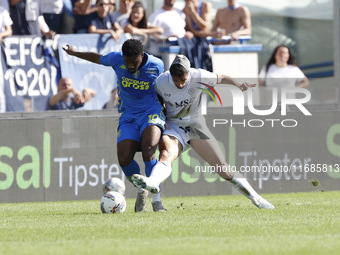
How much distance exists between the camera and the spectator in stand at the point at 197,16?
17.5 meters

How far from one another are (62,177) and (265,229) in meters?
5.93

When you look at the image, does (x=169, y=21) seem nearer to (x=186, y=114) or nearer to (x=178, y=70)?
(x=186, y=114)

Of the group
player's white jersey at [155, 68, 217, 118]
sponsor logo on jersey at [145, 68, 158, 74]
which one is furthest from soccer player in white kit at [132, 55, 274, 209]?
sponsor logo on jersey at [145, 68, 158, 74]

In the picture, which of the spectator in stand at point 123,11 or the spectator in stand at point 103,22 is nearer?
the spectator in stand at point 103,22

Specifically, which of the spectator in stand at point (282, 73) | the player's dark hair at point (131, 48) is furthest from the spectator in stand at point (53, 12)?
the player's dark hair at point (131, 48)

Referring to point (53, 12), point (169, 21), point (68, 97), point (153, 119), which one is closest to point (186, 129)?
point (153, 119)

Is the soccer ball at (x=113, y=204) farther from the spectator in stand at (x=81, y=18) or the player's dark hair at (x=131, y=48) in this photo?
the spectator in stand at (x=81, y=18)

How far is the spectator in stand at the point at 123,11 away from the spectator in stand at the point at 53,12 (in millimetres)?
1098

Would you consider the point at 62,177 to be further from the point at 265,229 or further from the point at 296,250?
the point at 296,250

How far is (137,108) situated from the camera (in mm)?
11117

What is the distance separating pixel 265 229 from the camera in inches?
357

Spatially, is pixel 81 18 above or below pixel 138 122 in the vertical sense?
above

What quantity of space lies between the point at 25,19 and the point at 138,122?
582 cm

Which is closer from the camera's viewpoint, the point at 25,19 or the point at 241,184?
the point at 241,184
